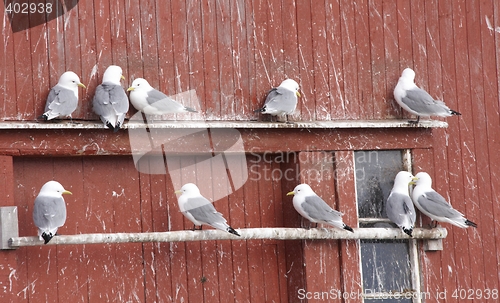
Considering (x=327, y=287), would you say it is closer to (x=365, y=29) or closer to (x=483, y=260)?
(x=483, y=260)

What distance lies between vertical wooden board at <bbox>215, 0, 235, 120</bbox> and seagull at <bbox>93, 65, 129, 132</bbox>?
3.17ft

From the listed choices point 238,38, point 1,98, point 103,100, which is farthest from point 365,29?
point 1,98

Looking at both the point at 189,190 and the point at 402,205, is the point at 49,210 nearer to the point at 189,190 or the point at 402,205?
the point at 189,190

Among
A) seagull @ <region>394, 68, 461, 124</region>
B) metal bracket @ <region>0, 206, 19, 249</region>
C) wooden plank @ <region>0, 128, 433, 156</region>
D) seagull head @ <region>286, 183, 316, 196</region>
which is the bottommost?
metal bracket @ <region>0, 206, 19, 249</region>

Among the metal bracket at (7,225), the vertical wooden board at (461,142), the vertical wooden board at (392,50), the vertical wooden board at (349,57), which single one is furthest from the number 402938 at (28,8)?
the vertical wooden board at (461,142)

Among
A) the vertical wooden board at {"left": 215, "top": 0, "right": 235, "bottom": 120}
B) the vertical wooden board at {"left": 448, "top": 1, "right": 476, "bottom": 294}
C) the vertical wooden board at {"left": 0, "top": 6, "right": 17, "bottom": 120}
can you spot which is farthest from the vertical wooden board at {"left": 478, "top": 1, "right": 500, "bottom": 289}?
the vertical wooden board at {"left": 0, "top": 6, "right": 17, "bottom": 120}

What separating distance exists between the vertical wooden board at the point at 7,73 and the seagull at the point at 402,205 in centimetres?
339

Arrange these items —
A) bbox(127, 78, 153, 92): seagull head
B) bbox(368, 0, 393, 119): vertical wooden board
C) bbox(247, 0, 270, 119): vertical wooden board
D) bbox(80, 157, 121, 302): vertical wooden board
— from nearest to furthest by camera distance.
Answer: bbox(80, 157, 121, 302): vertical wooden board
bbox(127, 78, 153, 92): seagull head
bbox(247, 0, 270, 119): vertical wooden board
bbox(368, 0, 393, 119): vertical wooden board

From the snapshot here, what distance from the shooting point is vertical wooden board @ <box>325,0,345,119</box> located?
961 cm

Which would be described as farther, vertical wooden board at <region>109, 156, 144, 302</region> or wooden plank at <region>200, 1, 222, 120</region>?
wooden plank at <region>200, 1, 222, 120</region>

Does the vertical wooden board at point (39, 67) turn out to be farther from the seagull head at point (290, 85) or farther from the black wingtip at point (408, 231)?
the black wingtip at point (408, 231)

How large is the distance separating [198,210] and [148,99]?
3.34ft

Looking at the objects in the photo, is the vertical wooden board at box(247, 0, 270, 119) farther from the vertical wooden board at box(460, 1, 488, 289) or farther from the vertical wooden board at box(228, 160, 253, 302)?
the vertical wooden board at box(460, 1, 488, 289)

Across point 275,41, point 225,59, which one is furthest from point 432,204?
point 225,59
